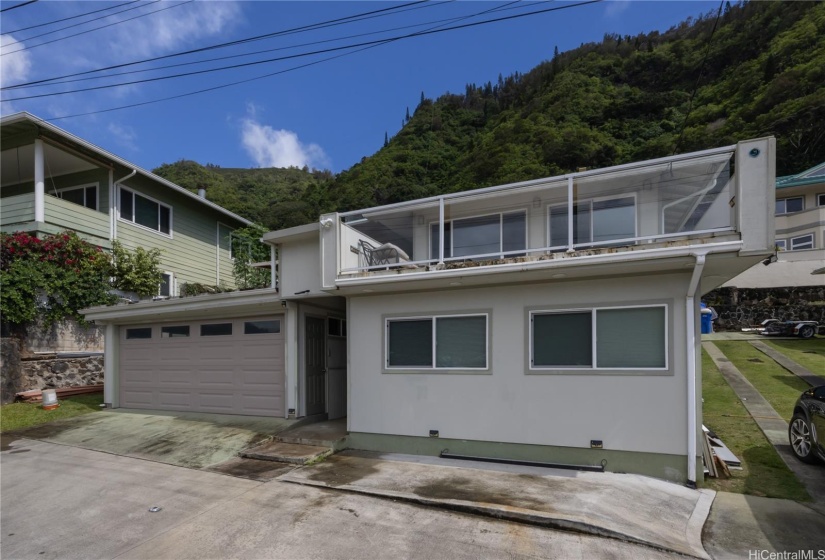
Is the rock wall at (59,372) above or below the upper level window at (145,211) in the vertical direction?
below

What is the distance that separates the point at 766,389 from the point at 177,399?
13.9 metres

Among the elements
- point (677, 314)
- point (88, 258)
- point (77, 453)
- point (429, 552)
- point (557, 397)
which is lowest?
point (77, 453)

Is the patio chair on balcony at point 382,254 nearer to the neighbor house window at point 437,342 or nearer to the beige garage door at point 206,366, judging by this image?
the neighbor house window at point 437,342

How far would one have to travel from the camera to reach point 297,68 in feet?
31.7

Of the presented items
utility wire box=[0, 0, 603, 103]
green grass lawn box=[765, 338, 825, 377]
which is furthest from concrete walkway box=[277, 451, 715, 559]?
green grass lawn box=[765, 338, 825, 377]

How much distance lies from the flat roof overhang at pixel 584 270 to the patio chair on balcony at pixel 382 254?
2.53ft

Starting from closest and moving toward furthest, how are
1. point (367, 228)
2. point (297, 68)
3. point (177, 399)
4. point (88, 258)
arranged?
point (367, 228), point (297, 68), point (177, 399), point (88, 258)

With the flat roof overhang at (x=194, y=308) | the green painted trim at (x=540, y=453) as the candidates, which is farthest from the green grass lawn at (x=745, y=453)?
the flat roof overhang at (x=194, y=308)

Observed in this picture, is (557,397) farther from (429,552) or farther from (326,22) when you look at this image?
(326,22)

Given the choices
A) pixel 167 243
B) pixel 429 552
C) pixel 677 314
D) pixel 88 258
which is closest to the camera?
pixel 429 552

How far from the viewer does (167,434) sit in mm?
8680

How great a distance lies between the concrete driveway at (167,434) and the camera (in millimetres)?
7547

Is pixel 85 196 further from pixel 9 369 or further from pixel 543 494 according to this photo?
pixel 543 494

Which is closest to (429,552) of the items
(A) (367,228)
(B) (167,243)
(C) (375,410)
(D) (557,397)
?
(D) (557,397)
